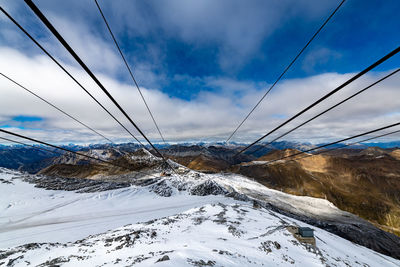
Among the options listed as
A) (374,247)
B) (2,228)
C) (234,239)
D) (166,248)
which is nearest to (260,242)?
(234,239)

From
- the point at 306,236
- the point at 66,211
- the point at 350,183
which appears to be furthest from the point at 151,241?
the point at 350,183

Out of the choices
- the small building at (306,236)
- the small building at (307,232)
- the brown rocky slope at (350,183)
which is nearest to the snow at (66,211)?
the small building at (306,236)

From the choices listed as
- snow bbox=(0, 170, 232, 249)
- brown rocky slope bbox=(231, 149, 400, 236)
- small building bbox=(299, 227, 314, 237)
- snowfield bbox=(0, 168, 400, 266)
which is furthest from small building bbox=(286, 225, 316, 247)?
brown rocky slope bbox=(231, 149, 400, 236)

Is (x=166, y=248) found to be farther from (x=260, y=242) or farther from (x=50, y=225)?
(x=50, y=225)

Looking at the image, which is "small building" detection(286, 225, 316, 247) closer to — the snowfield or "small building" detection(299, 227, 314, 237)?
"small building" detection(299, 227, 314, 237)

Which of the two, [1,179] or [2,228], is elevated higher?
[1,179]

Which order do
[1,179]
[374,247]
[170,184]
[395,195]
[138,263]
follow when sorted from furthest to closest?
[395,195], [170,184], [1,179], [374,247], [138,263]

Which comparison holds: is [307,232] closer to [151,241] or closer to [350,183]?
[151,241]

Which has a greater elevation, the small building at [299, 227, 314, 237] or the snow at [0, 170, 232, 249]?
the small building at [299, 227, 314, 237]

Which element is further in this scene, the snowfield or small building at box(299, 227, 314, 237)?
small building at box(299, 227, 314, 237)

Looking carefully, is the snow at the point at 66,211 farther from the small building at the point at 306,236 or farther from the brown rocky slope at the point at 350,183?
the brown rocky slope at the point at 350,183

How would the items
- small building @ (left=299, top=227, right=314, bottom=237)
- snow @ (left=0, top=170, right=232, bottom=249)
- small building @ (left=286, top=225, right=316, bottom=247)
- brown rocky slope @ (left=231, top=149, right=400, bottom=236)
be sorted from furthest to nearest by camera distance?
brown rocky slope @ (left=231, top=149, right=400, bottom=236)
snow @ (left=0, top=170, right=232, bottom=249)
small building @ (left=299, top=227, right=314, bottom=237)
small building @ (left=286, top=225, right=316, bottom=247)
